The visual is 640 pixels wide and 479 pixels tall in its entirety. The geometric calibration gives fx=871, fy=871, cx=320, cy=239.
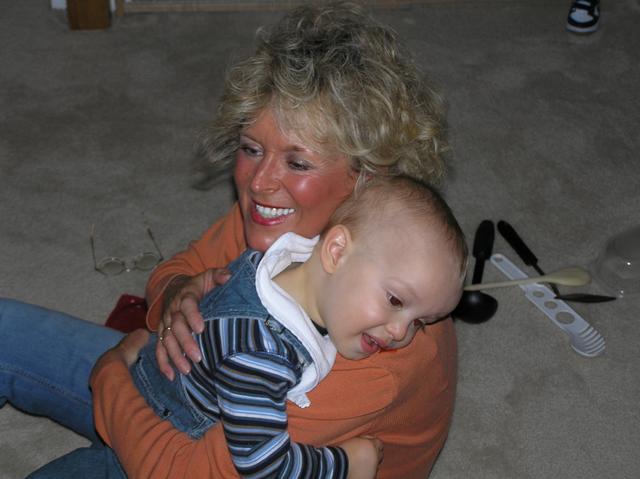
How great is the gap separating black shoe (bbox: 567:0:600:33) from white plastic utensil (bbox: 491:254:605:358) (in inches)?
53.2

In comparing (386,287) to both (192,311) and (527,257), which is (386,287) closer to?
(192,311)

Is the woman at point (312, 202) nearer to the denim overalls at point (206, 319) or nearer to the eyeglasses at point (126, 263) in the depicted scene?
the denim overalls at point (206, 319)

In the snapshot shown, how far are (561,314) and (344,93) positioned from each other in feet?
3.62

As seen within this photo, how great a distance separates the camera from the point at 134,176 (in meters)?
2.47

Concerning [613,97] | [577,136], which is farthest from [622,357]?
[613,97]

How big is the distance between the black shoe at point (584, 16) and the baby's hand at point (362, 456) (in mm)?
2509

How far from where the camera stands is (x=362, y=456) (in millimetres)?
1104

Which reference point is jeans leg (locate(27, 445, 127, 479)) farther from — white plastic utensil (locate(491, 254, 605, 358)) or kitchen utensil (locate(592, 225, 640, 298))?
kitchen utensil (locate(592, 225, 640, 298))

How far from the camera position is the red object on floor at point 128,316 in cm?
189

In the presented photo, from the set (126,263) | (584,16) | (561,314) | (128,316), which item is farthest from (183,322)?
(584,16)

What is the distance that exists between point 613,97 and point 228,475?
2.31 metres

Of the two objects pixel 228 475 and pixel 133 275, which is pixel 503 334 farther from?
pixel 228 475

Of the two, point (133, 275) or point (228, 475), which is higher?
point (228, 475)

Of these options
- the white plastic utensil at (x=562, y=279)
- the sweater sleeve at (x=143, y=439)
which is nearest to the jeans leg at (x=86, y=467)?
the sweater sleeve at (x=143, y=439)
